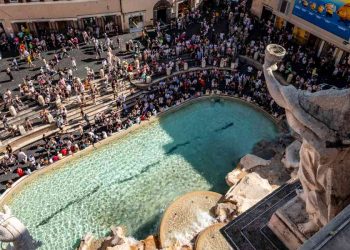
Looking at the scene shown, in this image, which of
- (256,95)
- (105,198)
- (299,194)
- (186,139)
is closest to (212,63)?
(256,95)

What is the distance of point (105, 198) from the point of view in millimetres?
19203

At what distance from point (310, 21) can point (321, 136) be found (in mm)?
22328

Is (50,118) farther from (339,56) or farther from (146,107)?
(339,56)

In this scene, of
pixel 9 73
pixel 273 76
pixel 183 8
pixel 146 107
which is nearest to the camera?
pixel 273 76

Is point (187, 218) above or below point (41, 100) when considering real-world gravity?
below

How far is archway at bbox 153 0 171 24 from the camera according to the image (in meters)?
30.9

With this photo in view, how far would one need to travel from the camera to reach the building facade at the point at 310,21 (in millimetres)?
25141

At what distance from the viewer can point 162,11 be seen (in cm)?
3186

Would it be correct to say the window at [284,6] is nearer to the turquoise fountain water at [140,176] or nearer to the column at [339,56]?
the column at [339,56]

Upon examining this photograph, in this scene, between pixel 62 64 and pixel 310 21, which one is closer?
pixel 62 64

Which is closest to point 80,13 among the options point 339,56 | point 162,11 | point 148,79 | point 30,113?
point 162,11

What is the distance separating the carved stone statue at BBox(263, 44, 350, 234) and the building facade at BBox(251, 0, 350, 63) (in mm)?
19386

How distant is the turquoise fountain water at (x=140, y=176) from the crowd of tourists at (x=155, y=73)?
3.86 ft

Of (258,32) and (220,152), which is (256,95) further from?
(258,32)
